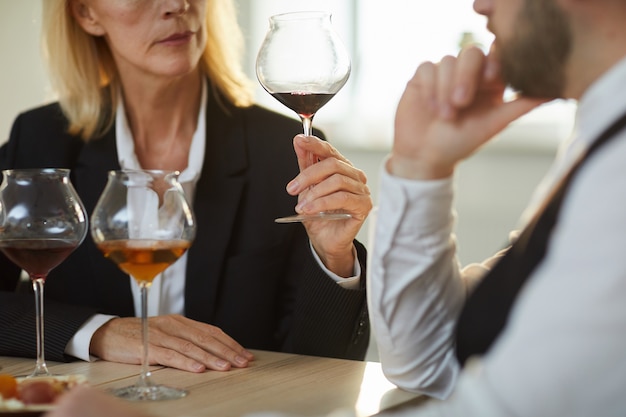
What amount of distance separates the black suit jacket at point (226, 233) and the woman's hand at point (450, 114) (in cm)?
100

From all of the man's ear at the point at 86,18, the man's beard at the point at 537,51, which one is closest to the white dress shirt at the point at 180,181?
the man's ear at the point at 86,18

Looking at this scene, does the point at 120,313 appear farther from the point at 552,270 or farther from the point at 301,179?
the point at 552,270

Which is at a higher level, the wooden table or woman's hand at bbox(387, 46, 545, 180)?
woman's hand at bbox(387, 46, 545, 180)

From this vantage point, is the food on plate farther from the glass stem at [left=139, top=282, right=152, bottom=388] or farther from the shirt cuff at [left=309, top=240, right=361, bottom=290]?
the shirt cuff at [left=309, top=240, right=361, bottom=290]

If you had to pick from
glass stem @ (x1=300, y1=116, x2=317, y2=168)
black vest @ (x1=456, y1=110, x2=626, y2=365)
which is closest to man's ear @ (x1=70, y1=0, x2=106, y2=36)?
glass stem @ (x1=300, y1=116, x2=317, y2=168)

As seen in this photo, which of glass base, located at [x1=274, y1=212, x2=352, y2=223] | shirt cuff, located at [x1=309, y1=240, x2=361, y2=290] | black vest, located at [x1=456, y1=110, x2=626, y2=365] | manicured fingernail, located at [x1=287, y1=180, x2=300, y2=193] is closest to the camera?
black vest, located at [x1=456, y1=110, x2=626, y2=365]

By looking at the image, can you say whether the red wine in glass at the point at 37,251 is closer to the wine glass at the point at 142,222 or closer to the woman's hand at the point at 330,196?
the wine glass at the point at 142,222

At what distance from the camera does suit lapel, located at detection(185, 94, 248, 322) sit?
2252 mm

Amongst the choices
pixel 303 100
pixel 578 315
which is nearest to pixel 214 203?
pixel 303 100

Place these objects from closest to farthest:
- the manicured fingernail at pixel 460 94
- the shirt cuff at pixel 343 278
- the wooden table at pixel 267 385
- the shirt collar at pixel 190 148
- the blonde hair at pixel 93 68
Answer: the manicured fingernail at pixel 460 94
the wooden table at pixel 267 385
the shirt cuff at pixel 343 278
the shirt collar at pixel 190 148
the blonde hair at pixel 93 68

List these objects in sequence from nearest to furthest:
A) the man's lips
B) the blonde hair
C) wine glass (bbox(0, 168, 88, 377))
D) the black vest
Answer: the black vest < wine glass (bbox(0, 168, 88, 377)) < the man's lips < the blonde hair

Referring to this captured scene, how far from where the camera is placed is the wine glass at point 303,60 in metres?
1.69

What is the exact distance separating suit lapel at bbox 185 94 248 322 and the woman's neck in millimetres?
61

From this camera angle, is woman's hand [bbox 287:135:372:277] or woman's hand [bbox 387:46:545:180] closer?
woman's hand [bbox 387:46:545:180]
